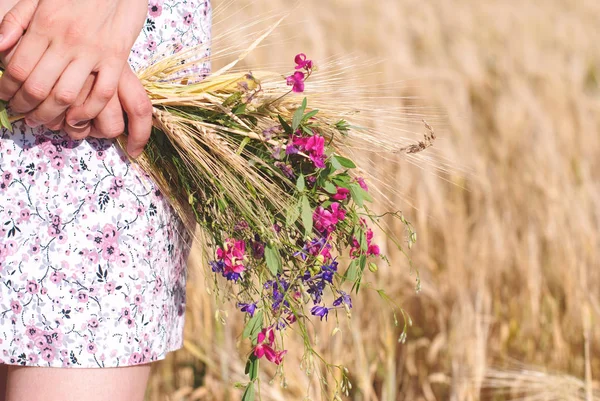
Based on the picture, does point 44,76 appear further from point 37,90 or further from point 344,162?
point 344,162

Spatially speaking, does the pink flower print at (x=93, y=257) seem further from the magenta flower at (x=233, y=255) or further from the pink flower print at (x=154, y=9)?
the pink flower print at (x=154, y=9)

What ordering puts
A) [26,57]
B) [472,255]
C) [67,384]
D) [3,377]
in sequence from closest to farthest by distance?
[26,57], [67,384], [3,377], [472,255]

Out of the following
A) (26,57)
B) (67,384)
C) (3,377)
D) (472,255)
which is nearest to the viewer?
(26,57)

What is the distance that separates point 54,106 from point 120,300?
0.27 meters

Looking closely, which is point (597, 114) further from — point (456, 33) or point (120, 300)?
point (120, 300)

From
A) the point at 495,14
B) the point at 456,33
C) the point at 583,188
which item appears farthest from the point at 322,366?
the point at 495,14

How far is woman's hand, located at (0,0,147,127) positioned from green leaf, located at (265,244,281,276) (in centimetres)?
28

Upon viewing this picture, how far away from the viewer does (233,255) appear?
1.09 meters

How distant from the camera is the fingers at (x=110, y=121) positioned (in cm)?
100

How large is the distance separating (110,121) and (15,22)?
16 centimetres

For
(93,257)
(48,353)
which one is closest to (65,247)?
(93,257)

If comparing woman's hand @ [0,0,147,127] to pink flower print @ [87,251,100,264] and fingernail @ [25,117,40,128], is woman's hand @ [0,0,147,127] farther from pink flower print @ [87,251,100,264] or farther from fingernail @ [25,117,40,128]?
pink flower print @ [87,251,100,264]

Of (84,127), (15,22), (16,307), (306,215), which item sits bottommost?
(16,307)

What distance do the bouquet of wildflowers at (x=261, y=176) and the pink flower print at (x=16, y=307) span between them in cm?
24
